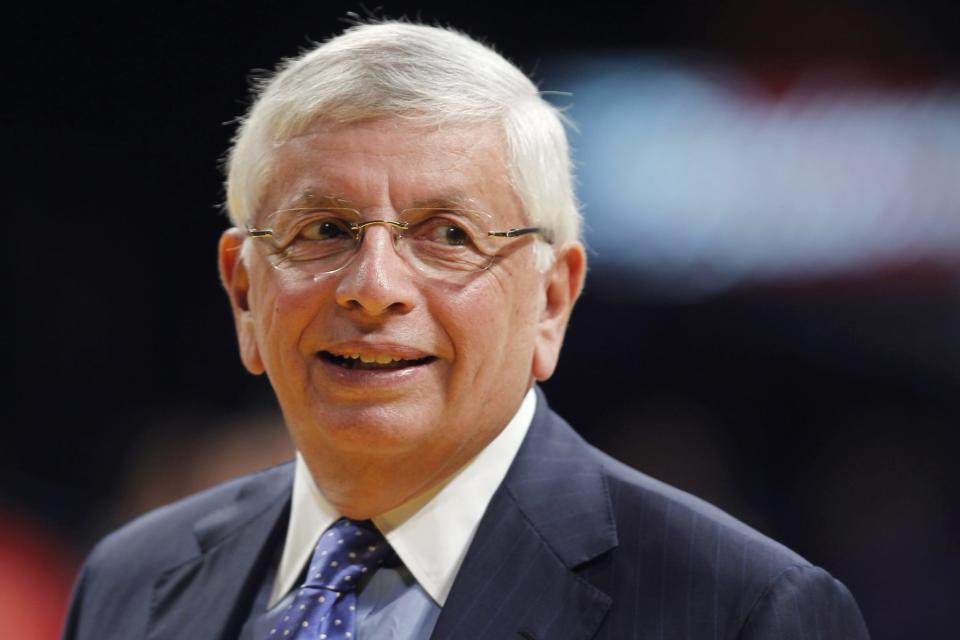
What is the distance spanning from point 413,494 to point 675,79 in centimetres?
172

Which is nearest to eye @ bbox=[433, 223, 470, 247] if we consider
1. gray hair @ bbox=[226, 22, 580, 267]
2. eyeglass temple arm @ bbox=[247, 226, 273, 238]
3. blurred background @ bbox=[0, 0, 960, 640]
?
gray hair @ bbox=[226, 22, 580, 267]

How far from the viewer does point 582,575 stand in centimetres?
177

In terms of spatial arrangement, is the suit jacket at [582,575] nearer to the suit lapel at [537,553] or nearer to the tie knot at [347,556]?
the suit lapel at [537,553]

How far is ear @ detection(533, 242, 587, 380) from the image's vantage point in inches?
77.4

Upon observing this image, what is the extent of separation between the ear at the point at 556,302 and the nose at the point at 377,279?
28cm

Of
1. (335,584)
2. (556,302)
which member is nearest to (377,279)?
(556,302)

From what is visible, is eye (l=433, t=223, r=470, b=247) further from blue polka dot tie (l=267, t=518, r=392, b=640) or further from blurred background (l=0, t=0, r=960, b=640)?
blurred background (l=0, t=0, r=960, b=640)

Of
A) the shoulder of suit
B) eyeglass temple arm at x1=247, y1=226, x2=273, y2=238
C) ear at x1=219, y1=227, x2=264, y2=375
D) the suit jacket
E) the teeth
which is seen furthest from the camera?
the shoulder of suit

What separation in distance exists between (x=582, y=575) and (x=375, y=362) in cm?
45

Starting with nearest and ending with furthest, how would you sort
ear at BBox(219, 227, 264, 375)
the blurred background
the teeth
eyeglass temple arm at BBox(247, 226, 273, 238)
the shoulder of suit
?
1. the teeth
2. eyeglass temple arm at BBox(247, 226, 273, 238)
3. ear at BBox(219, 227, 264, 375)
4. the shoulder of suit
5. the blurred background

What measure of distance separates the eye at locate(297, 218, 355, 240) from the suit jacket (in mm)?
455

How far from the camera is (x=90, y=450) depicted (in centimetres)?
345

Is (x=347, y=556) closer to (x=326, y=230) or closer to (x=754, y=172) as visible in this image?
(x=326, y=230)

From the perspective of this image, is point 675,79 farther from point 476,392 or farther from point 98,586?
point 98,586
